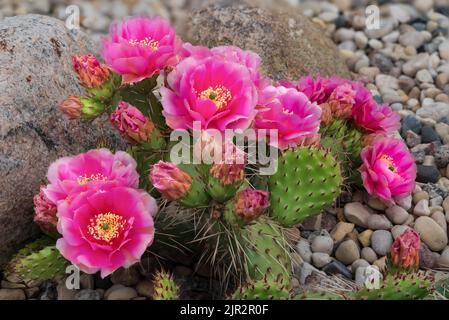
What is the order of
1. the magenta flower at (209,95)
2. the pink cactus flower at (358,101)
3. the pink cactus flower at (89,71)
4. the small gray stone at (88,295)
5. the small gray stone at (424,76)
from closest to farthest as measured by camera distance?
the magenta flower at (209,95) < the pink cactus flower at (89,71) < the small gray stone at (88,295) < the pink cactus flower at (358,101) < the small gray stone at (424,76)

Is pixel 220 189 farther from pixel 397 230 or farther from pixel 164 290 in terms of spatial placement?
pixel 397 230

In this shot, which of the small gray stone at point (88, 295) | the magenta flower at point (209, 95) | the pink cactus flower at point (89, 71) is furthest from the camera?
the small gray stone at point (88, 295)

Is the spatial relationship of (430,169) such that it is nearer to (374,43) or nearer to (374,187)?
(374,187)

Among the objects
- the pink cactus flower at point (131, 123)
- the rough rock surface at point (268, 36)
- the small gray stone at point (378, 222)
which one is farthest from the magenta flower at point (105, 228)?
the rough rock surface at point (268, 36)

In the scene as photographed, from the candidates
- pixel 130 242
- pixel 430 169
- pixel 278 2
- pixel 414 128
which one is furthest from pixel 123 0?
pixel 130 242

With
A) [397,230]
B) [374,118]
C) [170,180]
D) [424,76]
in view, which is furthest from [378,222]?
[424,76]

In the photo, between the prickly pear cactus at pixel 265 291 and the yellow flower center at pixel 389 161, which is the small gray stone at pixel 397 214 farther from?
the prickly pear cactus at pixel 265 291

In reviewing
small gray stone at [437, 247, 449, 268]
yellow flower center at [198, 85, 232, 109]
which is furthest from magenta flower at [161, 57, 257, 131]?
small gray stone at [437, 247, 449, 268]
